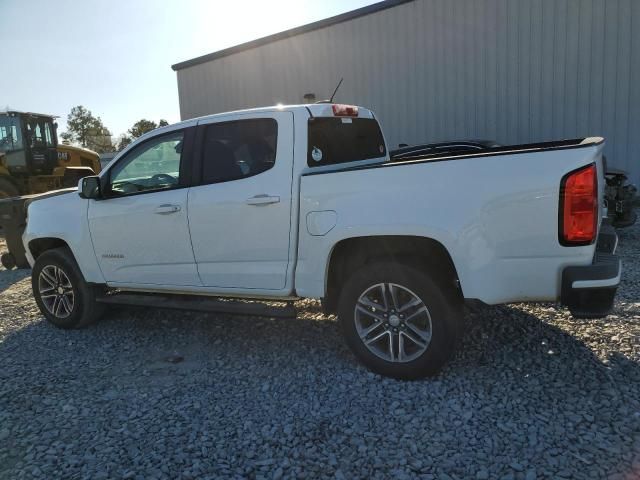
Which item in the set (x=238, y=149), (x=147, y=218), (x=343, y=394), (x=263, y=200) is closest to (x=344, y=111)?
(x=238, y=149)

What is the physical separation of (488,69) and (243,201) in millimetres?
9356

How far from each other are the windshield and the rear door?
39.7 ft

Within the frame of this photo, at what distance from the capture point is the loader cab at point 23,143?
530 inches

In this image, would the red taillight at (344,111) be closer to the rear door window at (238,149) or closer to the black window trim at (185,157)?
the rear door window at (238,149)

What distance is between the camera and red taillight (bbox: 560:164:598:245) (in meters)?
2.69

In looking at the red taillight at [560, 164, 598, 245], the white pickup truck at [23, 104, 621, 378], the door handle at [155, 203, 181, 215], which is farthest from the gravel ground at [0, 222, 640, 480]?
the door handle at [155, 203, 181, 215]

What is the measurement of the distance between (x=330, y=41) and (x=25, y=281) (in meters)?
9.62

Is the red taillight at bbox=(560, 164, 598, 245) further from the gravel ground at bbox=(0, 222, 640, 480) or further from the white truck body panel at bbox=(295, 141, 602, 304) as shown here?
the gravel ground at bbox=(0, 222, 640, 480)

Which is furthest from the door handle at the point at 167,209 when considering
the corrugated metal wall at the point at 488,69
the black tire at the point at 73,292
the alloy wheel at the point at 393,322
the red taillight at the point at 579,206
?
the corrugated metal wall at the point at 488,69

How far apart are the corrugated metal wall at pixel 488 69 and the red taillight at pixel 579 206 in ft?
29.6

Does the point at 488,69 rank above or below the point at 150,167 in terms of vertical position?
above

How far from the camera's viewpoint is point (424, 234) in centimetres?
305

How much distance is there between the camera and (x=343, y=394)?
10.7ft

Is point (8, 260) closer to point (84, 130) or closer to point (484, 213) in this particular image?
point (484, 213)
